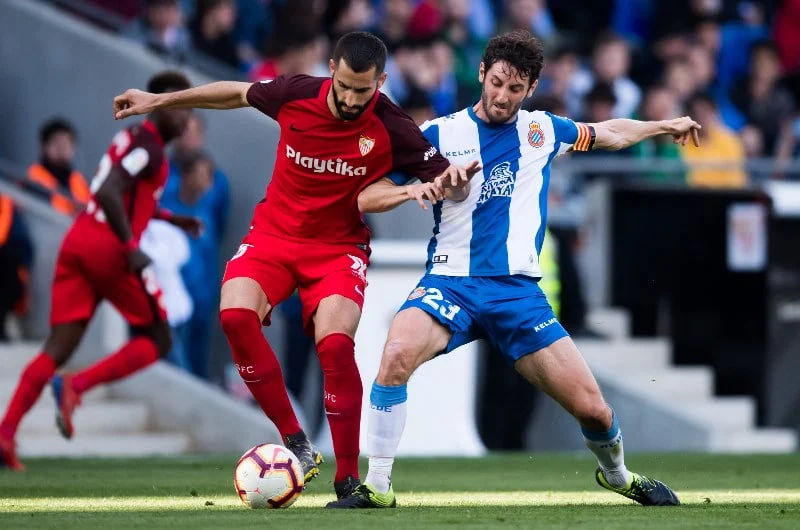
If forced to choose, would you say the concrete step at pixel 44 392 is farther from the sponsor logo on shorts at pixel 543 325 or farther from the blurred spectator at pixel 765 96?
the blurred spectator at pixel 765 96

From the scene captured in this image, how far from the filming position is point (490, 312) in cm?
783

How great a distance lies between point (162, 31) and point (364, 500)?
899 centimetres

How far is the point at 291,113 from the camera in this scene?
8.23 metres

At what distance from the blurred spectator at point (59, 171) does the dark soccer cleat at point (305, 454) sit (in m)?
6.28

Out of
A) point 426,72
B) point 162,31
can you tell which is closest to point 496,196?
point 162,31

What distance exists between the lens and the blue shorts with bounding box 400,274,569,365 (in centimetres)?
777

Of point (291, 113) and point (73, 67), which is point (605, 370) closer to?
point (73, 67)

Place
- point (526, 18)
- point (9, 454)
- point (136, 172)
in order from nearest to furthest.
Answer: point (9, 454) → point (136, 172) → point (526, 18)

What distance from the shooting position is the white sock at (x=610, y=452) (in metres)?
7.91

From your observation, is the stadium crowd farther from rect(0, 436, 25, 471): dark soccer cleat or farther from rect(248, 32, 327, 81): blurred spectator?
rect(0, 436, 25, 471): dark soccer cleat

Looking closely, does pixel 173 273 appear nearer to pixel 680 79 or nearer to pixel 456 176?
pixel 680 79

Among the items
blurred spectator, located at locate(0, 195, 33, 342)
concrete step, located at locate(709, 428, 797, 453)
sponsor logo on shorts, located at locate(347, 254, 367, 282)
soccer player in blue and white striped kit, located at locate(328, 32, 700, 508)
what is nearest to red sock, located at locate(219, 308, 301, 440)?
sponsor logo on shorts, located at locate(347, 254, 367, 282)

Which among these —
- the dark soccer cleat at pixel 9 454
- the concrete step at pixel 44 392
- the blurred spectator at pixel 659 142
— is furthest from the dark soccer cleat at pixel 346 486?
the blurred spectator at pixel 659 142

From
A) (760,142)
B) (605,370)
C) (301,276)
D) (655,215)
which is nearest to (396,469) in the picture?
(301,276)
